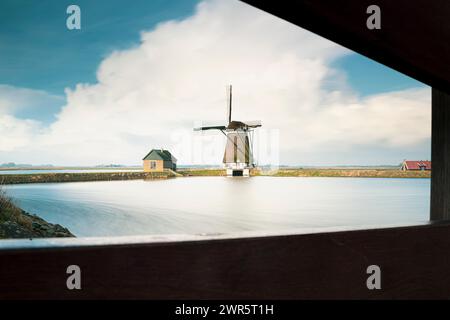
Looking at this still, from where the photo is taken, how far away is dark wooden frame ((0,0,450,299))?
0.38 metres

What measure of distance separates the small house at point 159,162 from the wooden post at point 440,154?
32.5ft

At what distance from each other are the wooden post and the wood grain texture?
22cm

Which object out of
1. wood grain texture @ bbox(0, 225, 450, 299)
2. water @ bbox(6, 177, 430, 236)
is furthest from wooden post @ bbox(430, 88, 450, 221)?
water @ bbox(6, 177, 430, 236)

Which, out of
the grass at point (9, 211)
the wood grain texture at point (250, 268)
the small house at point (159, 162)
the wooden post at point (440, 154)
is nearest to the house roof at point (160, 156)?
the small house at point (159, 162)

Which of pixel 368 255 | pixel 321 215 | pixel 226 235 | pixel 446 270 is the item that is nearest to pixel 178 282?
pixel 226 235

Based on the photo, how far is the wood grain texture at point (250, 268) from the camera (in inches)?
14.4

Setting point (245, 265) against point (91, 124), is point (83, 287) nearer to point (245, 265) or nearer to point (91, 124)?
point (245, 265)

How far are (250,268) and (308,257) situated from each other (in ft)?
0.31

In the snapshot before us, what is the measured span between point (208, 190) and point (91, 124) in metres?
7.28

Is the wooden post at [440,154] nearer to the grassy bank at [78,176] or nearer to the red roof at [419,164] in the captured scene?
the red roof at [419,164]

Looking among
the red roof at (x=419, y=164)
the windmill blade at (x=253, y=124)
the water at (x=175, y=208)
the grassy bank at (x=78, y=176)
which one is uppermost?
the windmill blade at (x=253, y=124)

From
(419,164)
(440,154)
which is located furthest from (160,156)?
(440,154)

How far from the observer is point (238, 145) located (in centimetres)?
1602

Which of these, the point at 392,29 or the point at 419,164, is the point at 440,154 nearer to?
the point at 392,29
